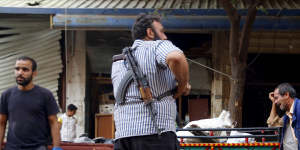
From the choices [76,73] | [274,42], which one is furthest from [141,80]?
[274,42]

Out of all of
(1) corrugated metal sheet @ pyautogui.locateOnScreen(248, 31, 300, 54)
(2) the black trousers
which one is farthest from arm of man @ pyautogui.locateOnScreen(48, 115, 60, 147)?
(1) corrugated metal sheet @ pyautogui.locateOnScreen(248, 31, 300, 54)

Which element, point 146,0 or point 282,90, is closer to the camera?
point 282,90

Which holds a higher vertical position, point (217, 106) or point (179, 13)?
point (179, 13)

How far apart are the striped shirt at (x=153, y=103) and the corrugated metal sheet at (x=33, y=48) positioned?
847 cm

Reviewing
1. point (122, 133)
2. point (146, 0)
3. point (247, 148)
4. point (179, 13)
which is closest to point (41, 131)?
point (122, 133)

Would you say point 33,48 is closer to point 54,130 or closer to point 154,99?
point 54,130

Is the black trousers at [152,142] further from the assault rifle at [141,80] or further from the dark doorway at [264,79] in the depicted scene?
the dark doorway at [264,79]

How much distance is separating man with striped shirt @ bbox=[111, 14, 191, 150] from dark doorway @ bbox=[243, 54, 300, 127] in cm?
864

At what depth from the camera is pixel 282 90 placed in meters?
5.85

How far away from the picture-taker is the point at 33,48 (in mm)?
12109

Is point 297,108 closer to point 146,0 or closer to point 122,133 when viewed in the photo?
point 122,133

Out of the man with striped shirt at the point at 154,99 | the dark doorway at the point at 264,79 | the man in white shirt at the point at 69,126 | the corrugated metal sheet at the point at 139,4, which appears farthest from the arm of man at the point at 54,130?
the dark doorway at the point at 264,79

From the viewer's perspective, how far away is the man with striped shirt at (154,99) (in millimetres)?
3725

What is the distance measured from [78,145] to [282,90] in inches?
111
